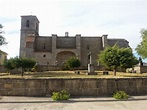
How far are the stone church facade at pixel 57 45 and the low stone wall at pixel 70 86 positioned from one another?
147 ft

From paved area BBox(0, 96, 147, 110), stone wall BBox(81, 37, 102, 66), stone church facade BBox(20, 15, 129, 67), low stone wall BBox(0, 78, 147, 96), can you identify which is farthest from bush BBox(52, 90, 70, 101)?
stone wall BBox(81, 37, 102, 66)

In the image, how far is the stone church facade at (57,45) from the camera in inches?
2340

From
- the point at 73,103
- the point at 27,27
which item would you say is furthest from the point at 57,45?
the point at 73,103

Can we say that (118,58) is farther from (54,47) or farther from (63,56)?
(63,56)

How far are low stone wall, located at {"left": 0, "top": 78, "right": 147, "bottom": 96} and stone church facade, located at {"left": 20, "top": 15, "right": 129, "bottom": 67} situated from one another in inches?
1770

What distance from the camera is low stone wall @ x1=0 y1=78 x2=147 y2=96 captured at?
43.4ft

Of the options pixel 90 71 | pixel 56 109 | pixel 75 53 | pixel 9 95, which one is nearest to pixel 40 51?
pixel 75 53

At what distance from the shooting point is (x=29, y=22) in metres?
66.3

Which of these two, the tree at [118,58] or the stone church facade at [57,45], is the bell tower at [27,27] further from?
the tree at [118,58]

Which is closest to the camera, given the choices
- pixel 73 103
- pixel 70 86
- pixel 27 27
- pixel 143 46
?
pixel 73 103

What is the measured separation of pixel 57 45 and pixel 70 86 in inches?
1997

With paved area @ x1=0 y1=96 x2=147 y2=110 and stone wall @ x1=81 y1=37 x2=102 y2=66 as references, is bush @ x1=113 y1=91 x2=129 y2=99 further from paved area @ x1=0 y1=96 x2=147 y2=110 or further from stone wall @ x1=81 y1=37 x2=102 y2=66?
stone wall @ x1=81 y1=37 x2=102 y2=66

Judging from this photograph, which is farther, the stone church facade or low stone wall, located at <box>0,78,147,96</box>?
the stone church facade

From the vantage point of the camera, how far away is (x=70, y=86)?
13.5 meters
